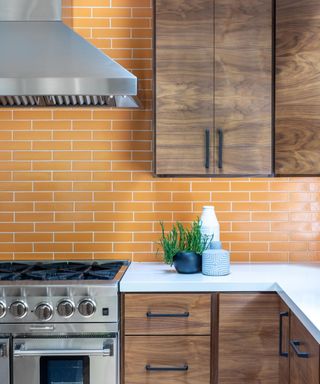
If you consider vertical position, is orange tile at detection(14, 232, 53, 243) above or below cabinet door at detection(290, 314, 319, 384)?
above

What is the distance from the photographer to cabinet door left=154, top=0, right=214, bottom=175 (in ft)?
7.59

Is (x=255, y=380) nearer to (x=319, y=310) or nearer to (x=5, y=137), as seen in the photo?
(x=319, y=310)

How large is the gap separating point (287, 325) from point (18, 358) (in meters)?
1.18

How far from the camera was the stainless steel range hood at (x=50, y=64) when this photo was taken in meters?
2.03

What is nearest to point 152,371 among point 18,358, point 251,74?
point 18,358

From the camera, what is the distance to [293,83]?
2273 mm

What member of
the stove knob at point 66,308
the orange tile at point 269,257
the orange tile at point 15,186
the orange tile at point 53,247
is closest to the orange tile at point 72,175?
the orange tile at point 15,186

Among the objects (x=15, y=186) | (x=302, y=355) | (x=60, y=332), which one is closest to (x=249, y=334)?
(x=302, y=355)

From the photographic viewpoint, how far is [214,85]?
7.60 feet

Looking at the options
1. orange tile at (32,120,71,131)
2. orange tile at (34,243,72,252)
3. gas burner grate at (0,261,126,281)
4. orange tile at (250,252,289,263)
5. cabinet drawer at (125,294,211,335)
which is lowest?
cabinet drawer at (125,294,211,335)

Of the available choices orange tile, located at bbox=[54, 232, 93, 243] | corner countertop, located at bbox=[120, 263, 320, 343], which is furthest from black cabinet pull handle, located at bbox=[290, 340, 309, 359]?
orange tile, located at bbox=[54, 232, 93, 243]

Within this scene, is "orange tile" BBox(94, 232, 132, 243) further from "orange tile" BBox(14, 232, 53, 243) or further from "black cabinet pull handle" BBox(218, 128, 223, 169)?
"black cabinet pull handle" BBox(218, 128, 223, 169)

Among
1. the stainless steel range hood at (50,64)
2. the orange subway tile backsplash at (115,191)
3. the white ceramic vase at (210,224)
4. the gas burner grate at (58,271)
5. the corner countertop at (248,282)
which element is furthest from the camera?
the orange subway tile backsplash at (115,191)

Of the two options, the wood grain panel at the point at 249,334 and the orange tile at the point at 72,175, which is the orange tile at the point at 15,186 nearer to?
the orange tile at the point at 72,175
